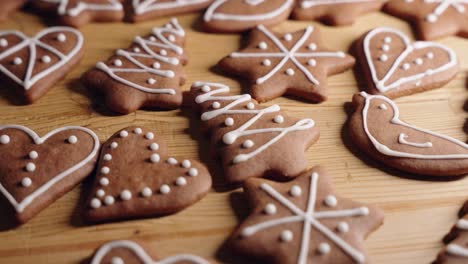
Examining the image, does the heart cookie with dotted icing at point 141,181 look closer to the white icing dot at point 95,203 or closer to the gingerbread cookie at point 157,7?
the white icing dot at point 95,203

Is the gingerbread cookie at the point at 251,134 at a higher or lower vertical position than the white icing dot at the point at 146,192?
higher

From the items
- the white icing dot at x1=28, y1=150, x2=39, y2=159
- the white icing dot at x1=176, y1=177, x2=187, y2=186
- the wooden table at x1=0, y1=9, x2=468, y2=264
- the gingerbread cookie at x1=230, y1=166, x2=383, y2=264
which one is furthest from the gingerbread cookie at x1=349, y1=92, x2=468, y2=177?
the white icing dot at x1=28, y1=150, x2=39, y2=159

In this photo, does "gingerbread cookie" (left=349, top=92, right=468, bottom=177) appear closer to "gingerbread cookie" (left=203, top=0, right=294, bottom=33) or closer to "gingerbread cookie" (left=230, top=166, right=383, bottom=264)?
"gingerbread cookie" (left=230, top=166, right=383, bottom=264)

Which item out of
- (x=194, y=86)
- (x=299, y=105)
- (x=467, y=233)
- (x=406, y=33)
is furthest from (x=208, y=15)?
(x=467, y=233)

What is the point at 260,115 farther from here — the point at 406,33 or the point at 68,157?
the point at 406,33

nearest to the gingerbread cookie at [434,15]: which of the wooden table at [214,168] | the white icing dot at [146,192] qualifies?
the wooden table at [214,168]
